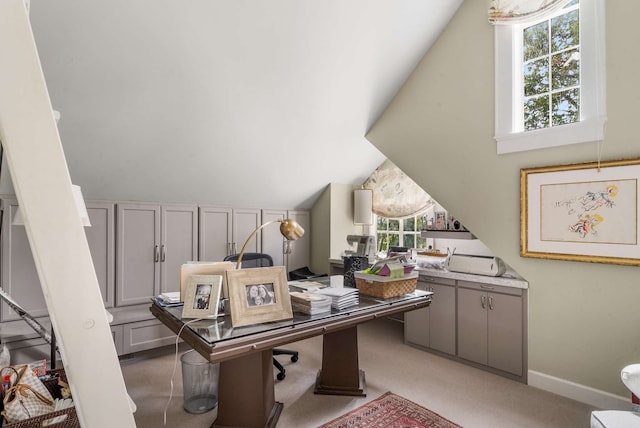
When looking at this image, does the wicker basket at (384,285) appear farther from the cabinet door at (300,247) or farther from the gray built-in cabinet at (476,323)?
the cabinet door at (300,247)

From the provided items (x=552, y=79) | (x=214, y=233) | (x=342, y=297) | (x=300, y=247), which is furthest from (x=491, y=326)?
(x=214, y=233)

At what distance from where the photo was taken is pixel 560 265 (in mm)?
2826

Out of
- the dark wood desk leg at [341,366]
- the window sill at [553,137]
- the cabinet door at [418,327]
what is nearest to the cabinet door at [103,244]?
the dark wood desk leg at [341,366]

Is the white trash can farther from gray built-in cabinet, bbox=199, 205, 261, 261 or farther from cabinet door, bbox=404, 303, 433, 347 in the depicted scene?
cabinet door, bbox=404, 303, 433, 347

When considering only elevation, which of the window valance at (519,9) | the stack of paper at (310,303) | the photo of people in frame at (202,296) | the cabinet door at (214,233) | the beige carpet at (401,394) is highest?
the window valance at (519,9)

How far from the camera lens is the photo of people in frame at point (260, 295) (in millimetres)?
1785

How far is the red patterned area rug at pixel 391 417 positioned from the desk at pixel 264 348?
0.22 meters

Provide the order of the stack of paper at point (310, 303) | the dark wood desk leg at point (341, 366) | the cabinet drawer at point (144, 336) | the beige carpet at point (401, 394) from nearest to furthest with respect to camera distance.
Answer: the stack of paper at point (310, 303)
the beige carpet at point (401, 394)
the dark wood desk leg at point (341, 366)
the cabinet drawer at point (144, 336)

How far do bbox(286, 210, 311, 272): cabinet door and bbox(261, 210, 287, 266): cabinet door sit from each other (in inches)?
5.0

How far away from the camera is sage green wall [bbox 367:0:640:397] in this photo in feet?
8.25

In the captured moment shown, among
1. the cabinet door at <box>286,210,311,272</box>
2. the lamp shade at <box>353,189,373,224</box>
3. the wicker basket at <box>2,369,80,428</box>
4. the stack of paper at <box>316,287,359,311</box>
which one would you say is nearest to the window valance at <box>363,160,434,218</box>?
the lamp shade at <box>353,189,373,224</box>

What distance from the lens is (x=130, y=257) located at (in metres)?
3.62

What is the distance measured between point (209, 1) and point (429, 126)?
2.27 meters

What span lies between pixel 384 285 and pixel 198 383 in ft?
5.04
